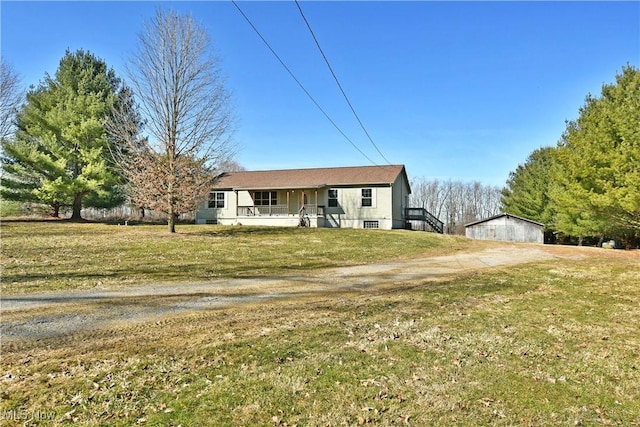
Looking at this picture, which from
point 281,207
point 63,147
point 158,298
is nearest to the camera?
point 158,298

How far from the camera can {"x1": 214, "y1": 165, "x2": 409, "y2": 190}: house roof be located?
27781 mm

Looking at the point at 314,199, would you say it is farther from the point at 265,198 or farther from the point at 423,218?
the point at 423,218

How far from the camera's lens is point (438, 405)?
11.0 feet

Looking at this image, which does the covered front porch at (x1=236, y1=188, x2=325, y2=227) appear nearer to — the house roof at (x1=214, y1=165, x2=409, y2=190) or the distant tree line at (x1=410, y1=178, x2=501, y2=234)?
the house roof at (x1=214, y1=165, x2=409, y2=190)

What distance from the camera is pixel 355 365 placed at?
421cm

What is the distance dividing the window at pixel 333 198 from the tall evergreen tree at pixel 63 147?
15.4 m

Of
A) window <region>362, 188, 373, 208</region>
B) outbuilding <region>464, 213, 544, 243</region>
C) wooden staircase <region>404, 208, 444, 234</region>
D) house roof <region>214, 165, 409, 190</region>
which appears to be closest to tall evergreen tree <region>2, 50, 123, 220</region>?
house roof <region>214, 165, 409, 190</region>

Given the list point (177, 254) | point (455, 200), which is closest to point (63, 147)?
point (177, 254)

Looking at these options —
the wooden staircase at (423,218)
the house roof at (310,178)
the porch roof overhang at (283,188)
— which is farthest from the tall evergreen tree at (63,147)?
the wooden staircase at (423,218)

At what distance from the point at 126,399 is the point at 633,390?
16.1 ft

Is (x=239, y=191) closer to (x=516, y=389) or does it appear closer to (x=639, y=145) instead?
(x=639, y=145)

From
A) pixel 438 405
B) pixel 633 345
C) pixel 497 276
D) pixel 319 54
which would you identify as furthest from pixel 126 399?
pixel 319 54

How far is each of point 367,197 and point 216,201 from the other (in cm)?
1251

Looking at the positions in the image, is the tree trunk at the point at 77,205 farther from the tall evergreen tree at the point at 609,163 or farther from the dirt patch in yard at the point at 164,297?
the tall evergreen tree at the point at 609,163
